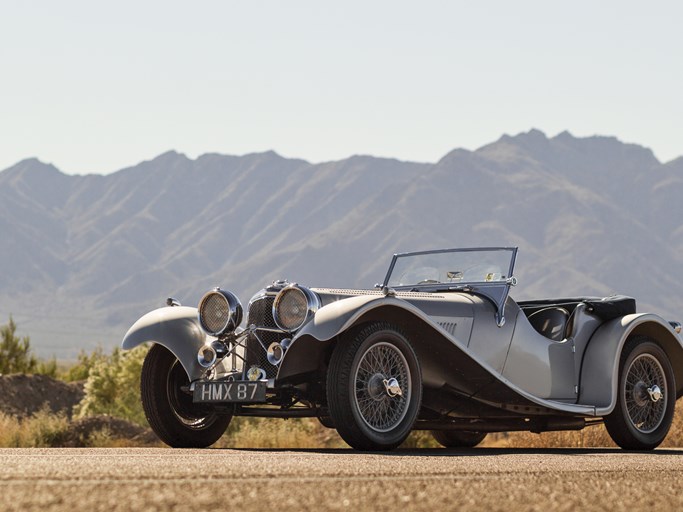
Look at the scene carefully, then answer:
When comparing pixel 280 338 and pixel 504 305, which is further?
pixel 504 305

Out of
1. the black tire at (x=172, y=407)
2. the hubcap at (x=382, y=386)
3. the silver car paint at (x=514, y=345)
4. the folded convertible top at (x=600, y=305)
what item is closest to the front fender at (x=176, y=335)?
the silver car paint at (x=514, y=345)

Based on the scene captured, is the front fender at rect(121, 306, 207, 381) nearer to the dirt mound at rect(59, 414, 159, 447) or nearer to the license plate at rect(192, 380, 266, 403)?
the license plate at rect(192, 380, 266, 403)

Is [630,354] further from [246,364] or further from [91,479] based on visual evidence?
[91,479]

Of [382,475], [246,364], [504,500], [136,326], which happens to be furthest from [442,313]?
[504,500]

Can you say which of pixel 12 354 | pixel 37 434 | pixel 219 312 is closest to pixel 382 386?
pixel 219 312

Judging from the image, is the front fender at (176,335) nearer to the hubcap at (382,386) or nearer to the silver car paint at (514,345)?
the silver car paint at (514,345)

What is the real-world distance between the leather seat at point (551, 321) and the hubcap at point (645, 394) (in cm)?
67

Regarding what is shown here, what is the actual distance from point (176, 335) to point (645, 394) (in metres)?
4.09

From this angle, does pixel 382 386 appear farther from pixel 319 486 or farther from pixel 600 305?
pixel 319 486

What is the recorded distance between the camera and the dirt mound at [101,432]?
Result: 44.5ft

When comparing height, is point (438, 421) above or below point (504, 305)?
below

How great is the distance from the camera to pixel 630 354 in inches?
420

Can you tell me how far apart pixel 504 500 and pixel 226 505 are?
1097mm

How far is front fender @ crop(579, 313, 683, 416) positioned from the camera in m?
10.4
